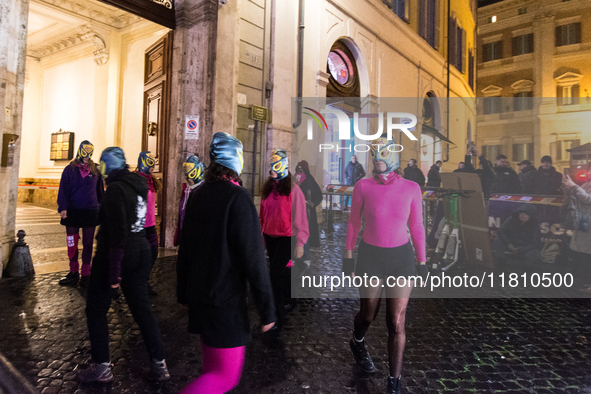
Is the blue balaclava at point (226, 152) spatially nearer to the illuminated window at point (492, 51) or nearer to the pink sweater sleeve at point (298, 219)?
the pink sweater sleeve at point (298, 219)

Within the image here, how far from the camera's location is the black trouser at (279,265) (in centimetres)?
374

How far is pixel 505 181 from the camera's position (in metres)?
6.91

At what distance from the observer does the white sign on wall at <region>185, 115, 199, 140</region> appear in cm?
747

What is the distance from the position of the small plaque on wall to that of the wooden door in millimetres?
6849

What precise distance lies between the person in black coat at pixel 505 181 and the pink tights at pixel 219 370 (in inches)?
259

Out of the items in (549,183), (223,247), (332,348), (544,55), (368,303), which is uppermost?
(544,55)

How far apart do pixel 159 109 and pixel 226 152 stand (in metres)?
6.87

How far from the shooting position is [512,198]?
6840 mm

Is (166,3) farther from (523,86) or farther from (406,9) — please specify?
(523,86)

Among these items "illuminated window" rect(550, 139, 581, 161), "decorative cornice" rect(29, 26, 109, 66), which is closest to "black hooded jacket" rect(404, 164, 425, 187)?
"decorative cornice" rect(29, 26, 109, 66)

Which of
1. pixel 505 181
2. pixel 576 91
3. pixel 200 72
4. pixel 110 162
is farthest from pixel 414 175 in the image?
pixel 576 91

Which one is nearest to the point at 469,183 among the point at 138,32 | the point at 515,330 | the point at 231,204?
the point at 515,330

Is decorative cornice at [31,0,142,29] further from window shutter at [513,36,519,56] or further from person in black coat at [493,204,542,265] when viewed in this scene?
window shutter at [513,36,519,56]

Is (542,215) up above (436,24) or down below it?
below
